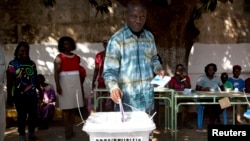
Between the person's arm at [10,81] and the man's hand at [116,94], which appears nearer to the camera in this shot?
the man's hand at [116,94]

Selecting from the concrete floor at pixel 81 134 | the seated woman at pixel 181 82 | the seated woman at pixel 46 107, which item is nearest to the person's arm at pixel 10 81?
the concrete floor at pixel 81 134

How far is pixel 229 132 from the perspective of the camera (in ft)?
12.4

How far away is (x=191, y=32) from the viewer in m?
8.35

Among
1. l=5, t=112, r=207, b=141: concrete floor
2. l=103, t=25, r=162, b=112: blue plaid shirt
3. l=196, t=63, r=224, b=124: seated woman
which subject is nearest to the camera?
l=103, t=25, r=162, b=112: blue plaid shirt

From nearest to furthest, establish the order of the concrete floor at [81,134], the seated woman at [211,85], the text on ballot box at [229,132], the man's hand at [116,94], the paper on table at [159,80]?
the man's hand at [116,94]
the text on ballot box at [229,132]
the paper on table at [159,80]
the concrete floor at [81,134]
the seated woman at [211,85]

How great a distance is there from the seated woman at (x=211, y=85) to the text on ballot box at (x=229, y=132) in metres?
3.85

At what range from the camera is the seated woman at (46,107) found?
787cm

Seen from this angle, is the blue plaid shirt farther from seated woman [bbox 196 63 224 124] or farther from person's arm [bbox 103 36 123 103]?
seated woman [bbox 196 63 224 124]

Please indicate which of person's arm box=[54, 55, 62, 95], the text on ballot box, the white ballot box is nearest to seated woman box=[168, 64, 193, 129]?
person's arm box=[54, 55, 62, 95]

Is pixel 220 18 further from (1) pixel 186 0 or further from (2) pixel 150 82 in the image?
(2) pixel 150 82

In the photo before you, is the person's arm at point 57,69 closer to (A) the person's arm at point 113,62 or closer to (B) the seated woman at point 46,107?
(B) the seated woman at point 46,107

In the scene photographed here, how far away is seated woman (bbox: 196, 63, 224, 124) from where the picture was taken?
771cm

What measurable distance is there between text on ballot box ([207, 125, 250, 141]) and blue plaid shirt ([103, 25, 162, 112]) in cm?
65

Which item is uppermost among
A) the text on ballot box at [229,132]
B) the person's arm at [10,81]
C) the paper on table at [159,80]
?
the paper on table at [159,80]
